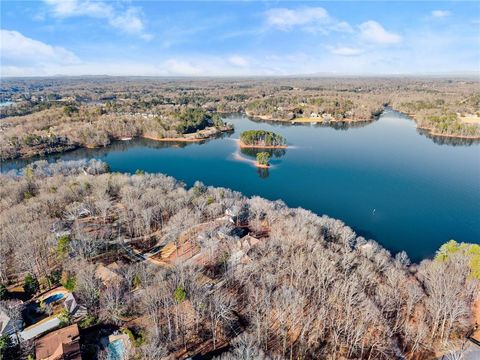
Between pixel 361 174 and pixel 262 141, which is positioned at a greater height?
pixel 262 141

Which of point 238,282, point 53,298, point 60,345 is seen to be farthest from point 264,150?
point 60,345

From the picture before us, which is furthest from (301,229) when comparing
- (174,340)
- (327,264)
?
(174,340)

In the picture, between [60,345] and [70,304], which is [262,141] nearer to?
[70,304]

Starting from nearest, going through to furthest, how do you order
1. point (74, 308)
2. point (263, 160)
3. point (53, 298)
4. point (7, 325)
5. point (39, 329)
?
1. point (7, 325)
2. point (39, 329)
3. point (74, 308)
4. point (53, 298)
5. point (263, 160)

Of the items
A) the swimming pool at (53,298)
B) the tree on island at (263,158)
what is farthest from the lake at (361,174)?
the swimming pool at (53,298)

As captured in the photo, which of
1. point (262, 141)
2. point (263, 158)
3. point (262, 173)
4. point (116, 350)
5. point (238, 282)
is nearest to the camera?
point (116, 350)

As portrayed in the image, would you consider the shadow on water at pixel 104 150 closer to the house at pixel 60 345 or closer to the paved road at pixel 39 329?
the paved road at pixel 39 329

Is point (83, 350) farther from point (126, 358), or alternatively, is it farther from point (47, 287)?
point (47, 287)

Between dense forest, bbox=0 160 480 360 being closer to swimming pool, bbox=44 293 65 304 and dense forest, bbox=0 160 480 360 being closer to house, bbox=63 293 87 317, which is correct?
house, bbox=63 293 87 317
